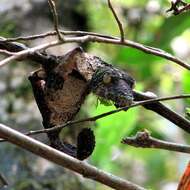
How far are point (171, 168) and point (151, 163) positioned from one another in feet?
1.43

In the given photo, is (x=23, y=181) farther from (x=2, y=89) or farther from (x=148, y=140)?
(x=148, y=140)

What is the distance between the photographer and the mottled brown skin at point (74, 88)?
2.33 feet

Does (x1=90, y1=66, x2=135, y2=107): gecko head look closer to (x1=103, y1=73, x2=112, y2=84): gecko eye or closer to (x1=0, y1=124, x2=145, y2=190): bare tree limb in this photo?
(x1=103, y1=73, x2=112, y2=84): gecko eye

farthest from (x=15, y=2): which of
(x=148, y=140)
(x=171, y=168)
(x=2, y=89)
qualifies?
(x=148, y=140)

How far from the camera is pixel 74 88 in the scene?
2.38ft

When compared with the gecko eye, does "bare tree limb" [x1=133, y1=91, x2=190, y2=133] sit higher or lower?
lower

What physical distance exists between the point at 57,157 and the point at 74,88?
132 millimetres

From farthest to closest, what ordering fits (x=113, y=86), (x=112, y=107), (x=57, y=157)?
(x=112, y=107) → (x=113, y=86) → (x=57, y=157)

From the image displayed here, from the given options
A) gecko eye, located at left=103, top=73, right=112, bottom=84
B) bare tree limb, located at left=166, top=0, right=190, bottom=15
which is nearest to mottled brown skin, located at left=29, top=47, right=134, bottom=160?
gecko eye, located at left=103, top=73, right=112, bottom=84

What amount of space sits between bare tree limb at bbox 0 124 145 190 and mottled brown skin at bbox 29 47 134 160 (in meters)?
0.07

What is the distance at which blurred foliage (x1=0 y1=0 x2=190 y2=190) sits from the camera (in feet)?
4.31

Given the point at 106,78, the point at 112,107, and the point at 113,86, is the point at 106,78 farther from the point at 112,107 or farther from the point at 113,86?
the point at 112,107

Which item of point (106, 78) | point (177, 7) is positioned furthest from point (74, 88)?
point (177, 7)

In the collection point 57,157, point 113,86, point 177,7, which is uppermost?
point 177,7
